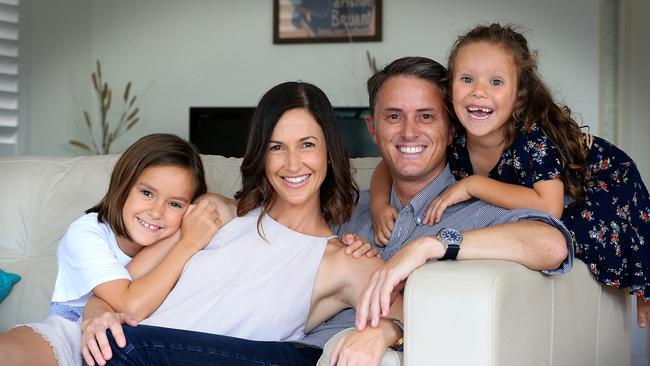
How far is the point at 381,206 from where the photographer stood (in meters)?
2.36

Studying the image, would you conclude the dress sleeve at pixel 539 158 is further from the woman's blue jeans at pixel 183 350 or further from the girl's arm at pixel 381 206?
the woman's blue jeans at pixel 183 350

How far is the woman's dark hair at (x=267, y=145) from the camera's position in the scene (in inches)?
84.0

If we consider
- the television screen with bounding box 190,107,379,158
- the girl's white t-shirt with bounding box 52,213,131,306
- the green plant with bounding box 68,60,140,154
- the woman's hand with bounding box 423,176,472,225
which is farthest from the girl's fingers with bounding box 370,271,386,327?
the green plant with bounding box 68,60,140,154

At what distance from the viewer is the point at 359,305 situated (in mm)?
1786

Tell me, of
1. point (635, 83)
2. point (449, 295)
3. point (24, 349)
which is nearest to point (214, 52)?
point (635, 83)

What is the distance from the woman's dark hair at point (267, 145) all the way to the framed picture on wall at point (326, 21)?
319 cm

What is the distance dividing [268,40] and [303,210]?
138 inches

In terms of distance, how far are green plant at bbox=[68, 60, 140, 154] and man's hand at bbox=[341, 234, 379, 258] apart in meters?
3.71

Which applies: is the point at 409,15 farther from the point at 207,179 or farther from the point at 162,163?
the point at 162,163

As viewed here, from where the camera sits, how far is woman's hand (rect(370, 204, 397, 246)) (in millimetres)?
2248

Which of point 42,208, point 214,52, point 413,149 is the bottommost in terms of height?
point 42,208

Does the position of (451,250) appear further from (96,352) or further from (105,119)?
(105,119)

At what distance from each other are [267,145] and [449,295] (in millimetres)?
718

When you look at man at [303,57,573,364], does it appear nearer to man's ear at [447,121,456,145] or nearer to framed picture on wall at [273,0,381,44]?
man's ear at [447,121,456,145]
